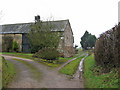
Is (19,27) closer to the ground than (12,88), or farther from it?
farther from it

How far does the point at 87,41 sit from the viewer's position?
203ft

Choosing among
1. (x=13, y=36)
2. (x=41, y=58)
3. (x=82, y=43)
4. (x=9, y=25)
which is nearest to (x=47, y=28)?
(x=41, y=58)

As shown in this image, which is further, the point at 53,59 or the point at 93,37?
the point at 93,37

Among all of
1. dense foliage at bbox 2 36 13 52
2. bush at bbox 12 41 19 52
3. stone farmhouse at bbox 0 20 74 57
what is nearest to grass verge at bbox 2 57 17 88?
stone farmhouse at bbox 0 20 74 57

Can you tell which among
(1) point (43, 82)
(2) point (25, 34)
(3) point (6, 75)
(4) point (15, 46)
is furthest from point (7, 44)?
(1) point (43, 82)

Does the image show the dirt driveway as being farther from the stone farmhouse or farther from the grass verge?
the stone farmhouse

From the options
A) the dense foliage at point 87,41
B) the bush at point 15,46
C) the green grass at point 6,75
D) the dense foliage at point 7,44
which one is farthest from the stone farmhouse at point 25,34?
the dense foliage at point 87,41

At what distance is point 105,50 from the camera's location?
354 inches

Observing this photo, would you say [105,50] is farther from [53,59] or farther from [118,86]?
[53,59]

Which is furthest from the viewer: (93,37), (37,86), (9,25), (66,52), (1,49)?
(93,37)

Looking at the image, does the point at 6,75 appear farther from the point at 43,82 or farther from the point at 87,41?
the point at 87,41

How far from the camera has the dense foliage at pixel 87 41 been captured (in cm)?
6157

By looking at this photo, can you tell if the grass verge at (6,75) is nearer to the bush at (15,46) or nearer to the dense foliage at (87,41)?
the bush at (15,46)

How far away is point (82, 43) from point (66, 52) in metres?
39.2
